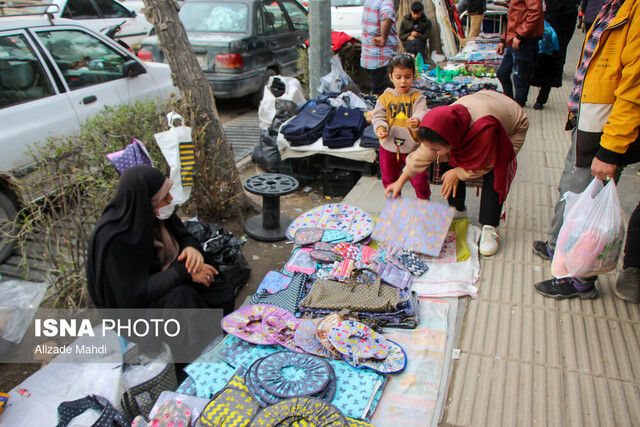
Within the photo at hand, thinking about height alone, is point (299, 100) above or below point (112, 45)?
below

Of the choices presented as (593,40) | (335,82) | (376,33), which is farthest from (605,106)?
(376,33)

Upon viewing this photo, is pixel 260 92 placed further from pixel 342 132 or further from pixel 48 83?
pixel 48 83

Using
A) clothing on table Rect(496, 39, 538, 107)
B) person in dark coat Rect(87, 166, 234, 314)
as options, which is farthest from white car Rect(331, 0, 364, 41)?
person in dark coat Rect(87, 166, 234, 314)

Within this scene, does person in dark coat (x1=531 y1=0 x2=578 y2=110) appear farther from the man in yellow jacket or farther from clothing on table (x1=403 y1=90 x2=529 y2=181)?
the man in yellow jacket

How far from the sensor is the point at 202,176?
14.0 ft

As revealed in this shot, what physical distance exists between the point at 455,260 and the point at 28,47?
13.2 ft

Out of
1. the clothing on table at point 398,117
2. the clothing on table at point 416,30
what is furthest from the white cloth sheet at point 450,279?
the clothing on table at point 416,30

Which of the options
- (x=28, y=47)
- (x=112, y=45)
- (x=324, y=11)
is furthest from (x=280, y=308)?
(x=324, y=11)

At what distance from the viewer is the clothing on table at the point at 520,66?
224 inches

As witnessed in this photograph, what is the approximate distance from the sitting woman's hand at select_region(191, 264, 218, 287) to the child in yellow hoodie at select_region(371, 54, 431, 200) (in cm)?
180

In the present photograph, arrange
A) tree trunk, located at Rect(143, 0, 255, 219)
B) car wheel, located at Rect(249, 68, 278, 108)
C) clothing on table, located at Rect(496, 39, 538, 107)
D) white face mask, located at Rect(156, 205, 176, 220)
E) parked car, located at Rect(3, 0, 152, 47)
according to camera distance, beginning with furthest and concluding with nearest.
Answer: parked car, located at Rect(3, 0, 152, 47) < car wheel, located at Rect(249, 68, 278, 108) < clothing on table, located at Rect(496, 39, 538, 107) < tree trunk, located at Rect(143, 0, 255, 219) < white face mask, located at Rect(156, 205, 176, 220)

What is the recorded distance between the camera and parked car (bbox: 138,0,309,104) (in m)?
7.17

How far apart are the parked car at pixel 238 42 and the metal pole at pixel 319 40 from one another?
1.41 m

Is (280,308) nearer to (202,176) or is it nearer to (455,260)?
(455,260)
